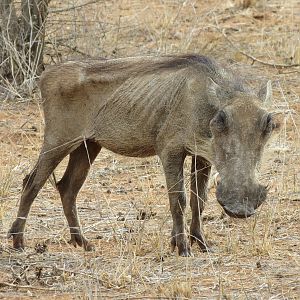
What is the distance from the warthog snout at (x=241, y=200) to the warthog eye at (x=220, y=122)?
0.40 meters

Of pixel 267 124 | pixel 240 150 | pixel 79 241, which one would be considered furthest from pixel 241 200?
pixel 79 241

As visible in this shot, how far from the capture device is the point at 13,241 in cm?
687

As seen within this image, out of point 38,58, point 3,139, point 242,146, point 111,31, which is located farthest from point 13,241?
point 111,31

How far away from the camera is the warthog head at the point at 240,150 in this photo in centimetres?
595

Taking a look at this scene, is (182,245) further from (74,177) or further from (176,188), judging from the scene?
(74,177)

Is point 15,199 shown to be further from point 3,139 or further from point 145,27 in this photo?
point 145,27

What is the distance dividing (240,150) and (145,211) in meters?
1.47

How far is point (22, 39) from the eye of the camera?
10.9 metres

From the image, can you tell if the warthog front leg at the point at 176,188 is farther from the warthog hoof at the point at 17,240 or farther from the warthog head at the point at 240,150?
the warthog hoof at the point at 17,240

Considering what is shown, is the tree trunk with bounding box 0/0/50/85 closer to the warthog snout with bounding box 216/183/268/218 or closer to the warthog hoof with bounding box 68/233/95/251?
the warthog hoof with bounding box 68/233/95/251

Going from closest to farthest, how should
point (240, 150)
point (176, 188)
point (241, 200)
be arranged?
point (241, 200) < point (240, 150) < point (176, 188)

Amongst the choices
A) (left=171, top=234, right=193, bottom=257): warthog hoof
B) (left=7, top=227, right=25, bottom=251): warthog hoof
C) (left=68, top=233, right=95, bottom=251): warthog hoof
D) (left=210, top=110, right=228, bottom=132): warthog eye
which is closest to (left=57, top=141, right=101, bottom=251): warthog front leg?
(left=68, top=233, right=95, bottom=251): warthog hoof

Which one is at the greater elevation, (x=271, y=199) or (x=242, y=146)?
(x=242, y=146)

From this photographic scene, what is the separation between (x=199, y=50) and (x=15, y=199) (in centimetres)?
474
